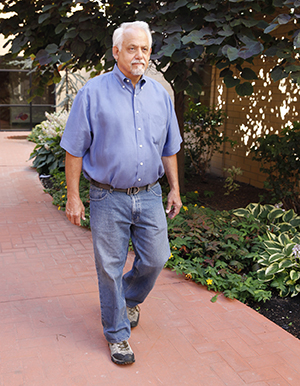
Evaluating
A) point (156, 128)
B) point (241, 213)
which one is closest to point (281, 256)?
point (241, 213)

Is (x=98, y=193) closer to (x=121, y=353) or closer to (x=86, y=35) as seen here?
(x=121, y=353)

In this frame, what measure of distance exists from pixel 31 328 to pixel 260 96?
18.8ft

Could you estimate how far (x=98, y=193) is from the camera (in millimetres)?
2738

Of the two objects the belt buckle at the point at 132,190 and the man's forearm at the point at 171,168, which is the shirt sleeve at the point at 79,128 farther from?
the man's forearm at the point at 171,168

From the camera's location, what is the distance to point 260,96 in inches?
291

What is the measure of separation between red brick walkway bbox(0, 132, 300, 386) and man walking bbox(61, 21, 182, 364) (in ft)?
0.75

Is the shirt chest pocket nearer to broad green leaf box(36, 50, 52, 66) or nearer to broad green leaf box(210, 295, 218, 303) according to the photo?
broad green leaf box(210, 295, 218, 303)

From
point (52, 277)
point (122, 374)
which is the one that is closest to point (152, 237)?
point (122, 374)

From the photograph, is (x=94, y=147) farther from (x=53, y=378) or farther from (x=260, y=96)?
(x=260, y=96)

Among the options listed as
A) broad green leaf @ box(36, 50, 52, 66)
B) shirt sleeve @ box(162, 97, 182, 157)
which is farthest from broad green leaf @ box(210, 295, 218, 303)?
broad green leaf @ box(36, 50, 52, 66)

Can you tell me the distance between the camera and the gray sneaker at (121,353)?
2773 millimetres

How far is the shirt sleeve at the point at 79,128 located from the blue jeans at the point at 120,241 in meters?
0.30

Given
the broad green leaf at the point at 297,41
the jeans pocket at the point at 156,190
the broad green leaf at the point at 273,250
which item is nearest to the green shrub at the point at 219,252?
the broad green leaf at the point at 273,250

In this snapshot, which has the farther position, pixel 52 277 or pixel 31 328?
pixel 52 277
